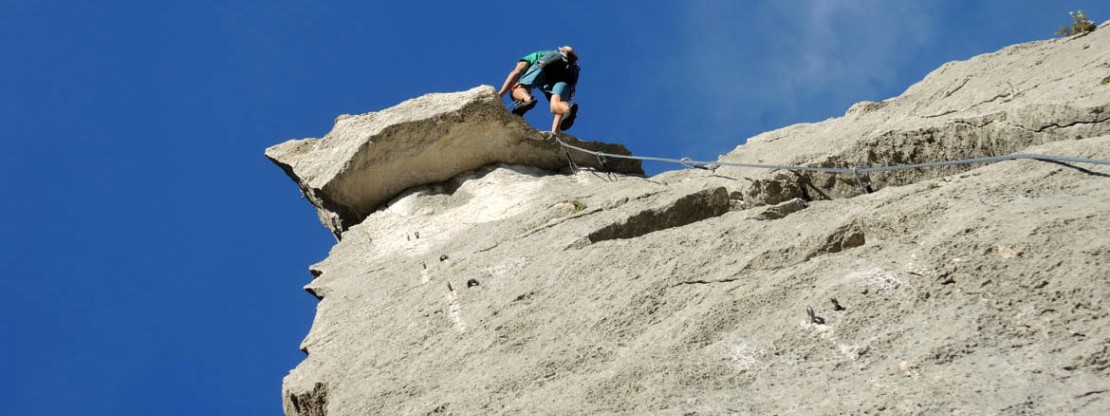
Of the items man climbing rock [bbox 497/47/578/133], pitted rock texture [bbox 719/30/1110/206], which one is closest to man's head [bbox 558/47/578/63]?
man climbing rock [bbox 497/47/578/133]

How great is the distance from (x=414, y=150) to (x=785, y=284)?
606 centimetres

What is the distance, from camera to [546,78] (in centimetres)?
1417

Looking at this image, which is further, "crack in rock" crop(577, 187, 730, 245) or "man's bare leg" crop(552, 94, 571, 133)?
"man's bare leg" crop(552, 94, 571, 133)

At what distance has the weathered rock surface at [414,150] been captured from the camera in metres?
12.0

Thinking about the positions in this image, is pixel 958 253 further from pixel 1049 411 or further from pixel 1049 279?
pixel 1049 411

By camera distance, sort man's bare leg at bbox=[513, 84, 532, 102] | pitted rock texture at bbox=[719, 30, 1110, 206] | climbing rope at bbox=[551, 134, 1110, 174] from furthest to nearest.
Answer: man's bare leg at bbox=[513, 84, 532, 102] → pitted rock texture at bbox=[719, 30, 1110, 206] → climbing rope at bbox=[551, 134, 1110, 174]

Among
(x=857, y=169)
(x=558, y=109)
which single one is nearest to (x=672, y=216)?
(x=857, y=169)

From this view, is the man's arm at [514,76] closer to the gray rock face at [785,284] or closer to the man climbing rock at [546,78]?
the man climbing rock at [546,78]

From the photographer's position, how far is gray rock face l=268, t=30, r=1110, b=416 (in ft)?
18.4

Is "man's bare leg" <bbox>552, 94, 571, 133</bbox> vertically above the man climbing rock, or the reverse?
the man climbing rock

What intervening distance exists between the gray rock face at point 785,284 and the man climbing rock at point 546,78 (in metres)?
2.82

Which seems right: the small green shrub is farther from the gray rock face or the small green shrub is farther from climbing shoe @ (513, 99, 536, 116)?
climbing shoe @ (513, 99, 536, 116)

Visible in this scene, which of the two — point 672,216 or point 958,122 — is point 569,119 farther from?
point 958,122

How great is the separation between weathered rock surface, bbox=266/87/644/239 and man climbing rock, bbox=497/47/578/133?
125 cm
